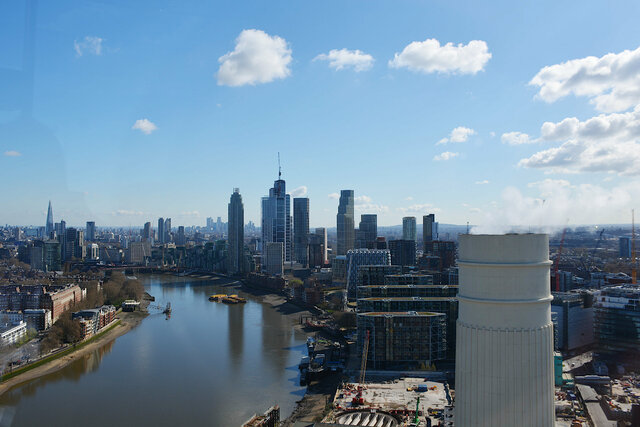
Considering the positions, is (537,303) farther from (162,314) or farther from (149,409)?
(162,314)

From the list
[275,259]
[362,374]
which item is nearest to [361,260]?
[275,259]

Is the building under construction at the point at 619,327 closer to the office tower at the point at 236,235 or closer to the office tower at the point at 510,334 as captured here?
the office tower at the point at 510,334

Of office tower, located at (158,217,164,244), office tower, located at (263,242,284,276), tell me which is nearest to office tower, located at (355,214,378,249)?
office tower, located at (263,242,284,276)

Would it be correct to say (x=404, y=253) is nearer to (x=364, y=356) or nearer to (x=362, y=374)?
(x=364, y=356)

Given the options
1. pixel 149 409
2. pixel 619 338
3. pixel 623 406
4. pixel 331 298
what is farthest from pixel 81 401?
pixel 331 298

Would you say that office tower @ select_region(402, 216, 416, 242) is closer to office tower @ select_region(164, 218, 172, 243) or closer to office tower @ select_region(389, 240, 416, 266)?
office tower @ select_region(389, 240, 416, 266)
